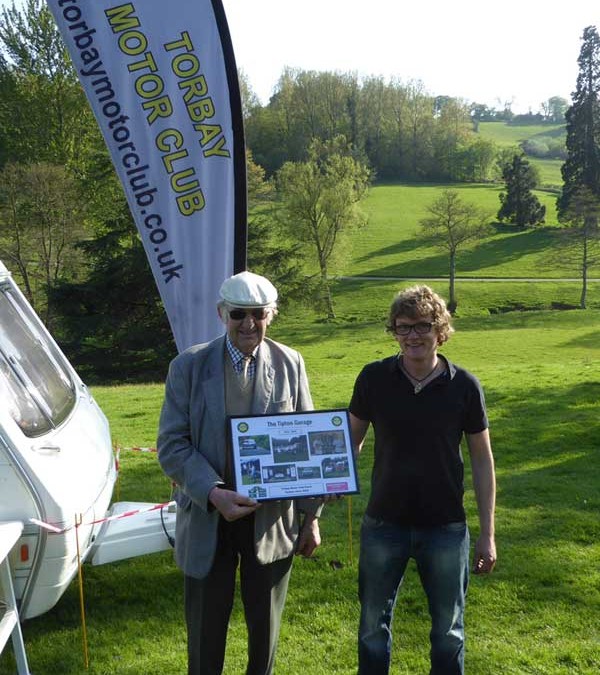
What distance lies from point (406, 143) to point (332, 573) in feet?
308

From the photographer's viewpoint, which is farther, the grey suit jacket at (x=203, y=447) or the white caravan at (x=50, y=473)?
the white caravan at (x=50, y=473)

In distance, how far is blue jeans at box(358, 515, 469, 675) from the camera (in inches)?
142

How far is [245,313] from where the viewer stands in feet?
11.7

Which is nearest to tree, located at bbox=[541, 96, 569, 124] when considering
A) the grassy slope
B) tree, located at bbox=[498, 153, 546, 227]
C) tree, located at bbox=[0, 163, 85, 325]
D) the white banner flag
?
tree, located at bbox=[498, 153, 546, 227]

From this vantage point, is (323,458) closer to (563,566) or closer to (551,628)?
(551,628)

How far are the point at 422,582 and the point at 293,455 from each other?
0.90 meters

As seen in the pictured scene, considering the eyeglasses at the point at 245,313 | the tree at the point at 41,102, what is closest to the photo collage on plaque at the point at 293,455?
the eyeglasses at the point at 245,313

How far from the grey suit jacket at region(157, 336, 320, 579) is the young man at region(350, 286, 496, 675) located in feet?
1.54

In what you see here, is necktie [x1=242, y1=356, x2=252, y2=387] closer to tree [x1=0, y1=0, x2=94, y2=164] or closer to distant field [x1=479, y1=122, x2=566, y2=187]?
tree [x1=0, y1=0, x2=94, y2=164]

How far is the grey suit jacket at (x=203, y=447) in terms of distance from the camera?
3484 mm

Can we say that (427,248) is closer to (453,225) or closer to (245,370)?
(453,225)

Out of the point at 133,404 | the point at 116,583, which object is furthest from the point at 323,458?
the point at 133,404

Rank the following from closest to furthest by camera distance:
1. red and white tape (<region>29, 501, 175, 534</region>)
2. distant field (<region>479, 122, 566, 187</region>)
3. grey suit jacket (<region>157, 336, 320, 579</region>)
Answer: grey suit jacket (<region>157, 336, 320, 579</region>) < red and white tape (<region>29, 501, 175, 534</region>) < distant field (<region>479, 122, 566, 187</region>)

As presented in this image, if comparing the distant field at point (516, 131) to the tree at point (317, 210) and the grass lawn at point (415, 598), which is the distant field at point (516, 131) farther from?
the grass lawn at point (415, 598)
